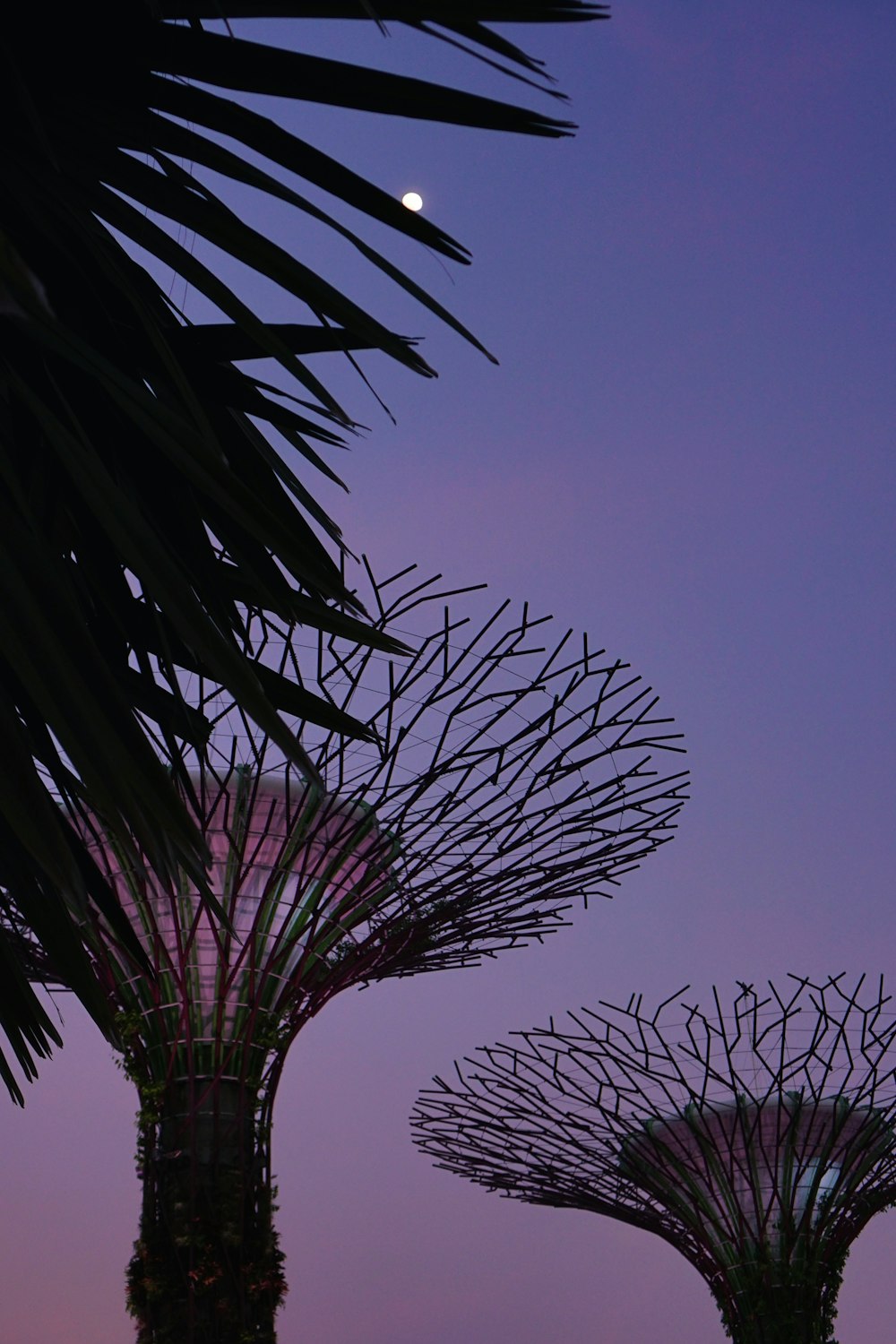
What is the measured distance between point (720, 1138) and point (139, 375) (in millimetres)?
16330

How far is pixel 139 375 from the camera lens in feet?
11.1

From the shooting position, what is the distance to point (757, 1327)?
1702 cm

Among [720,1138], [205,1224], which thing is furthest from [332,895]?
[720,1138]

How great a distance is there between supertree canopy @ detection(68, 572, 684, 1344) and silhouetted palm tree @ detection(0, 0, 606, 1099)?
693cm

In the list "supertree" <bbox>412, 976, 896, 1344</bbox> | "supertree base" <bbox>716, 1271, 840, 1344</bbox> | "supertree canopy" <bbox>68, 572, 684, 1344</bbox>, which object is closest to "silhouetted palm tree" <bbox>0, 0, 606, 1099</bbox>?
"supertree canopy" <bbox>68, 572, 684, 1344</bbox>

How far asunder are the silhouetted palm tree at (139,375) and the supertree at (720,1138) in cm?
1294

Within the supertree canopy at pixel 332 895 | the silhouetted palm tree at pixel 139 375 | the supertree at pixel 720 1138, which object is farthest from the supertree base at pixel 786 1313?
the silhouetted palm tree at pixel 139 375

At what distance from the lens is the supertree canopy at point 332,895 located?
10.9 m

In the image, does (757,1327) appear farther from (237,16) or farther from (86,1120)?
(237,16)

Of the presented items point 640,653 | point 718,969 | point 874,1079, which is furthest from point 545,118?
point 718,969

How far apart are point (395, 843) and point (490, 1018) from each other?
1691 cm

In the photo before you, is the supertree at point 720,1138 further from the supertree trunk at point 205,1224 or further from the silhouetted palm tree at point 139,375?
the silhouetted palm tree at point 139,375

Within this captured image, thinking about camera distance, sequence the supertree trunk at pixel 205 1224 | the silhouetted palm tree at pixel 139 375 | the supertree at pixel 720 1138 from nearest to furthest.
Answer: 1. the silhouetted palm tree at pixel 139 375
2. the supertree trunk at pixel 205 1224
3. the supertree at pixel 720 1138

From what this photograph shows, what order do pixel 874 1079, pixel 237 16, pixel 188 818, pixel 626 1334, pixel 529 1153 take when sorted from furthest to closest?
1. pixel 626 1334
2. pixel 529 1153
3. pixel 874 1079
4. pixel 237 16
5. pixel 188 818
